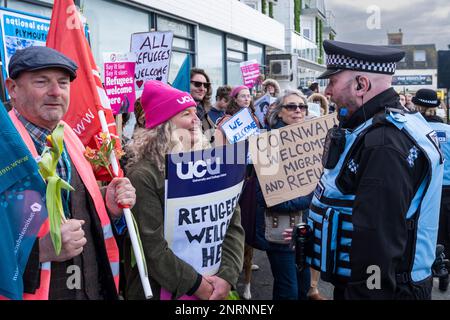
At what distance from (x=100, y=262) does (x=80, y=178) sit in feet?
1.37

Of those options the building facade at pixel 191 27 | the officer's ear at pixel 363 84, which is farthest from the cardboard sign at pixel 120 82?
the building facade at pixel 191 27

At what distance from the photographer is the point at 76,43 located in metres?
2.81

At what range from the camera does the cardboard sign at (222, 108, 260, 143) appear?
5.54m

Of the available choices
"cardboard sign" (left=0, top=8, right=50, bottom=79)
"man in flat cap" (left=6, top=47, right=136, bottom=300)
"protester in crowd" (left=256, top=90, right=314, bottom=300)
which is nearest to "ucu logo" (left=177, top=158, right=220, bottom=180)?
"man in flat cap" (left=6, top=47, right=136, bottom=300)

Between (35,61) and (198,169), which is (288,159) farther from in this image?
(35,61)

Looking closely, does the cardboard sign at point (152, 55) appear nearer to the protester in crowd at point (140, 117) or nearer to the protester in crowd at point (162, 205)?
the protester in crowd at point (140, 117)

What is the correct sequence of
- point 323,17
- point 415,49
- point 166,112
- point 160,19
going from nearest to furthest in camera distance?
point 166,112, point 160,19, point 323,17, point 415,49

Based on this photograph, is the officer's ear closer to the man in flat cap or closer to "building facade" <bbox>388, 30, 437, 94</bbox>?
the man in flat cap

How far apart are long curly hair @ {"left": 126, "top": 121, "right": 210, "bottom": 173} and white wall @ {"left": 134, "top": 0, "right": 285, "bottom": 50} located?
9.65 m

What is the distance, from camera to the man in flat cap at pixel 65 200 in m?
2.00

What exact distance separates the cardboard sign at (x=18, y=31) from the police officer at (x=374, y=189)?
7.65 ft
